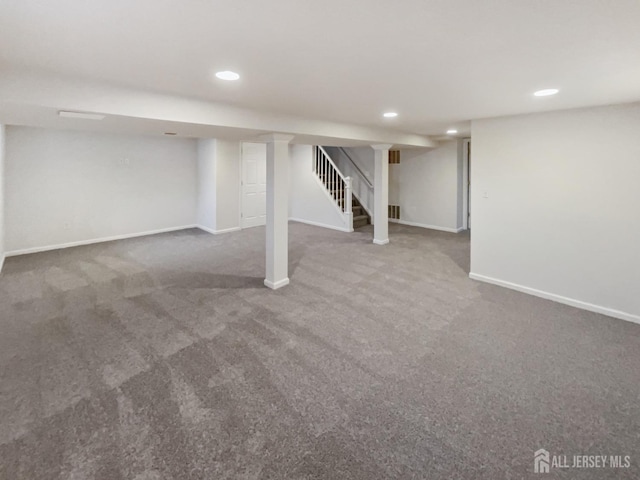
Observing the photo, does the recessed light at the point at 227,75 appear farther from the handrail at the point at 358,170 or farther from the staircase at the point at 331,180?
the handrail at the point at 358,170

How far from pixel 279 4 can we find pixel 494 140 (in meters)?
3.58

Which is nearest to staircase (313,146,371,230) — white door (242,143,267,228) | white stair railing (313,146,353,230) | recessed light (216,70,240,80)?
white stair railing (313,146,353,230)

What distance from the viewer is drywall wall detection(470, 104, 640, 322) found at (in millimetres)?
3174

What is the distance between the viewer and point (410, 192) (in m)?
8.30

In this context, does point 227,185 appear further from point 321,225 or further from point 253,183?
point 321,225

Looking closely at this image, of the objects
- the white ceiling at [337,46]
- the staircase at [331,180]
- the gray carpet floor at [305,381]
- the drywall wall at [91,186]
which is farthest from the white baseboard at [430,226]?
the drywall wall at [91,186]

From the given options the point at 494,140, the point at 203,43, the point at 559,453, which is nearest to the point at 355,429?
the point at 559,453

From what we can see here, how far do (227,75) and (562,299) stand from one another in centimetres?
416

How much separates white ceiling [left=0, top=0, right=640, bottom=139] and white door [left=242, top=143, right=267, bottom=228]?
5072 millimetres

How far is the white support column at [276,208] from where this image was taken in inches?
157

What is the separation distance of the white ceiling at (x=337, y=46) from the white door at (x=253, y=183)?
16.6 ft

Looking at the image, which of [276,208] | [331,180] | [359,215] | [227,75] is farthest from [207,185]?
[227,75]

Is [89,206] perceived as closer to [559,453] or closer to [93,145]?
[93,145]

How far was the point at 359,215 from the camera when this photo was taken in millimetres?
8523
